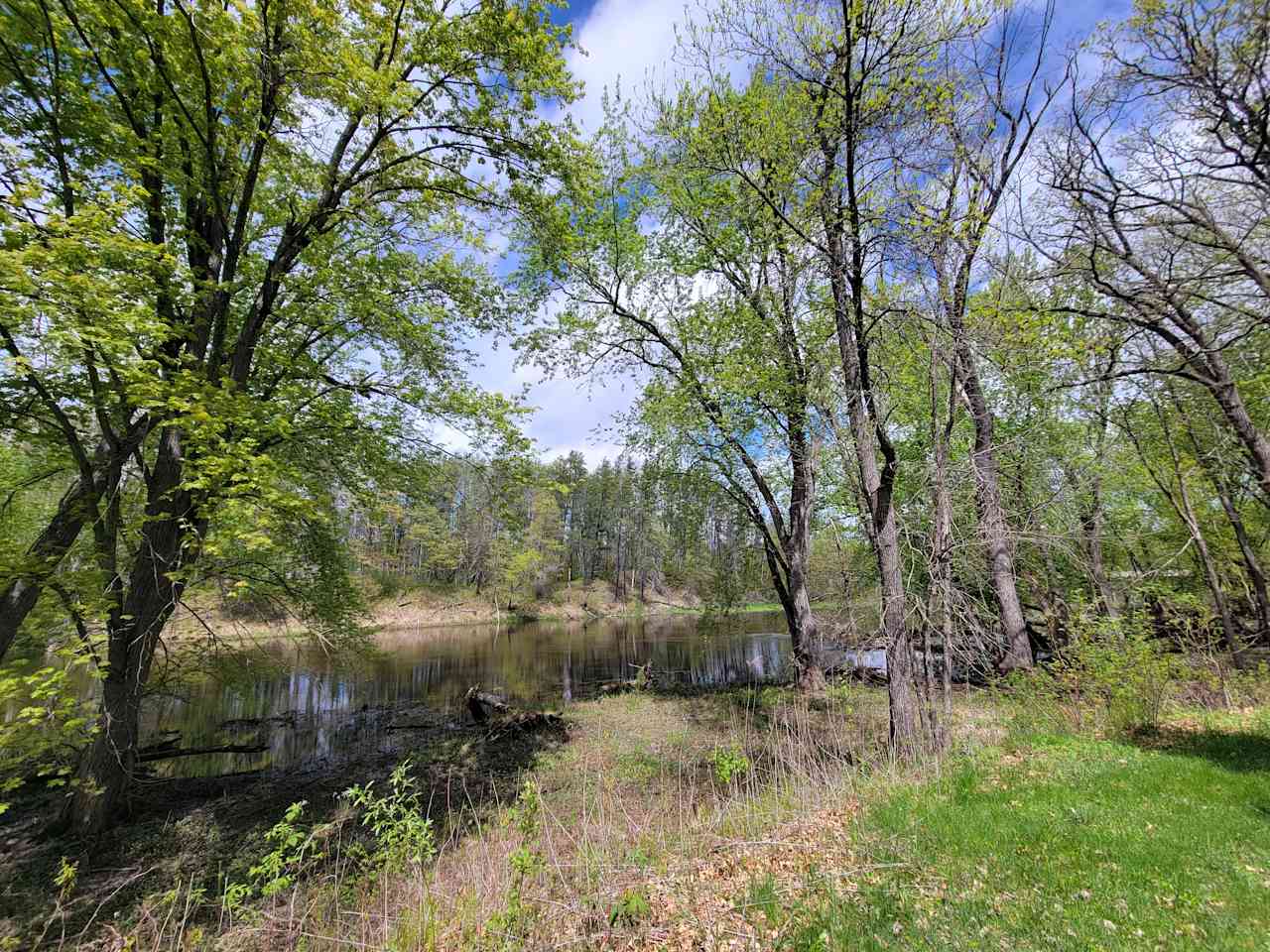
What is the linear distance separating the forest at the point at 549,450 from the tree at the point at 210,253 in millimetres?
77

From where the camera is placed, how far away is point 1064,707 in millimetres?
8508

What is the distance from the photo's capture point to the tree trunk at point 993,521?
6.48 metres

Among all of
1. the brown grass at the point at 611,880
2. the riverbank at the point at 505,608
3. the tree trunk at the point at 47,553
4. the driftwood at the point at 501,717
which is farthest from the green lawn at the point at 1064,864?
the riverbank at the point at 505,608

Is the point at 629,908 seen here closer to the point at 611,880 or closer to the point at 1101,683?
the point at 611,880

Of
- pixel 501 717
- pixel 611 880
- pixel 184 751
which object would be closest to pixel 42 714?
pixel 611 880

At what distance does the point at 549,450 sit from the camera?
8.23 meters

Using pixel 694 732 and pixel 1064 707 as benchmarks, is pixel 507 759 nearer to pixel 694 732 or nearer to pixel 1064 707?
pixel 694 732

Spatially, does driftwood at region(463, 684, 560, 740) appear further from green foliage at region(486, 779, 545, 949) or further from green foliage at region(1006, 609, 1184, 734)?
green foliage at region(1006, 609, 1184, 734)

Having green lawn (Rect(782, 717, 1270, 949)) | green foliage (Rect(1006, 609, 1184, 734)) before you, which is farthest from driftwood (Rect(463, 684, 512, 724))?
green foliage (Rect(1006, 609, 1184, 734))

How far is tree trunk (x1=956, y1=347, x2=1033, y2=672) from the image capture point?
6484 mm

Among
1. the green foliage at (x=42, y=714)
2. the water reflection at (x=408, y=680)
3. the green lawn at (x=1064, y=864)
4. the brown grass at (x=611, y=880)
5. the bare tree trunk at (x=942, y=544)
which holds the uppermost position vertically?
the bare tree trunk at (x=942, y=544)

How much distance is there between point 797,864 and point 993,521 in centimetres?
468

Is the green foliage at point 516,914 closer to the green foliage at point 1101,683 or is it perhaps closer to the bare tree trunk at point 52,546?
the bare tree trunk at point 52,546

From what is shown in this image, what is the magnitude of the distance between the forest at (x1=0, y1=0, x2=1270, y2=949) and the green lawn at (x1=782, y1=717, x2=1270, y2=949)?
4 centimetres
